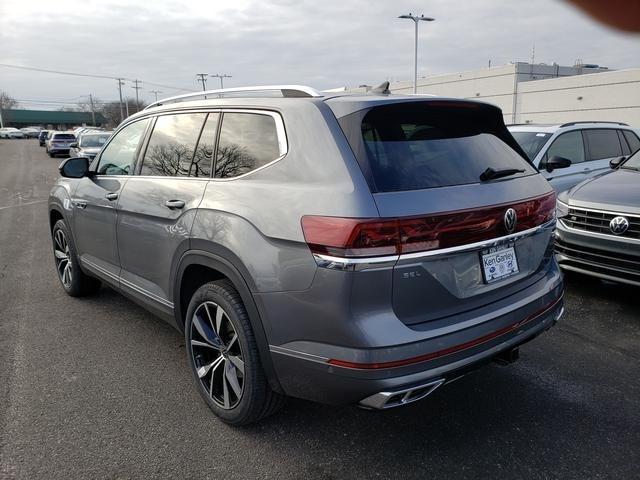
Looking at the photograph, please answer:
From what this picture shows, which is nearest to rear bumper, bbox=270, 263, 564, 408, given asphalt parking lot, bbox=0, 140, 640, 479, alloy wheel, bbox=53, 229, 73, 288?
asphalt parking lot, bbox=0, 140, 640, 479

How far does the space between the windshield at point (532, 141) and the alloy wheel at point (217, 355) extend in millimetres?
5831

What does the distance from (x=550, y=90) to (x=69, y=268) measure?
126 ft

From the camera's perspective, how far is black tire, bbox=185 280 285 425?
9.01ft

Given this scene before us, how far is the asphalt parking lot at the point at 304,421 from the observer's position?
106 inches

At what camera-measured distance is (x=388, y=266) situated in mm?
2268

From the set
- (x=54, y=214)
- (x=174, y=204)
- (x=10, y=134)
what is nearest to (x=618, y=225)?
(x=174, y=204)

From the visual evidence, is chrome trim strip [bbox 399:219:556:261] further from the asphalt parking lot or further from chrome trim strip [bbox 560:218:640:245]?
chrome trim strip [bbox 560:218:640:245]

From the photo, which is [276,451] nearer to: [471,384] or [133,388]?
[133,388]

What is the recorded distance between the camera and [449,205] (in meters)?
2.45

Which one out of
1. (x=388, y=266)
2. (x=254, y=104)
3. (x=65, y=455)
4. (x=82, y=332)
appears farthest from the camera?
(x=82, y=332)

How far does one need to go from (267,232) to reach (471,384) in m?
1.86

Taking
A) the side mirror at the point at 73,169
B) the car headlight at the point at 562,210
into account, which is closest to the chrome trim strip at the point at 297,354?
the side mirror at the point at 73,169

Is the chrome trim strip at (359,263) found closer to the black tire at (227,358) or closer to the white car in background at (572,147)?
the black tire at (227,358)

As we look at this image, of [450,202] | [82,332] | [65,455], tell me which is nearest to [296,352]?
[450,202]
